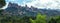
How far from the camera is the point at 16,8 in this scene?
2668mm

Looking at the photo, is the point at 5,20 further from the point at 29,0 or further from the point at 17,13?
the point at 29,0

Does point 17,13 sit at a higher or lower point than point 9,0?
lower

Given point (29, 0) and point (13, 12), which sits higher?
point (29, 0)

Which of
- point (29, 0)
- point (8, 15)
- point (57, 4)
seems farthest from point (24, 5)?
point (57, 4)

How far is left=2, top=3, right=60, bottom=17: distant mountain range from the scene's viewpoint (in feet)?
8.48

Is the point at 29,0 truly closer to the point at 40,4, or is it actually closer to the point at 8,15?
the point at 40,4

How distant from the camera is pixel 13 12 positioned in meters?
2.64

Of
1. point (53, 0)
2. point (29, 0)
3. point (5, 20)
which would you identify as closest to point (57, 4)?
point (53, 0)

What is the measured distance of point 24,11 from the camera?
8.64 ft

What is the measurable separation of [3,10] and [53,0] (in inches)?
29.2

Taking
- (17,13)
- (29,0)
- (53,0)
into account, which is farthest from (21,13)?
(53,0)

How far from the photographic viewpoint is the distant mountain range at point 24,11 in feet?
8.48

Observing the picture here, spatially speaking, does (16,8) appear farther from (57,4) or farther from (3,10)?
(57,4)

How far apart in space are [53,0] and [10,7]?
25.0 inches
